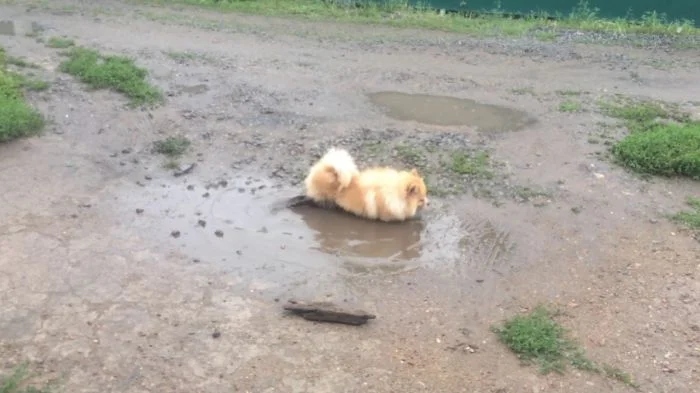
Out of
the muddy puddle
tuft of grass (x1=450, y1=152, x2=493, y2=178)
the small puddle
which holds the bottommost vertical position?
the muddy puddle

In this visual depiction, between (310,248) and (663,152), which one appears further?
(663,152)

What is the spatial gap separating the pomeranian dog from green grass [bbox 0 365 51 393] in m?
2.63

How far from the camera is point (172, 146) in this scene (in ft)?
23.8

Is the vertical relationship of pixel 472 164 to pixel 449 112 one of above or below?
below

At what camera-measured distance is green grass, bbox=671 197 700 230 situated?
20.7ft

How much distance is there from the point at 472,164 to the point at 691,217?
5.94ft

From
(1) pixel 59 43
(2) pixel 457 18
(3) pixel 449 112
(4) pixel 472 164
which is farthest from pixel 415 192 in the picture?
(2) pixel 457 18

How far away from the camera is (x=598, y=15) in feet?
45.1

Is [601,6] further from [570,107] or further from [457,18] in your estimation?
[570,107]

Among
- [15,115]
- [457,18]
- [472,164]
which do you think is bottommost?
[472,164]

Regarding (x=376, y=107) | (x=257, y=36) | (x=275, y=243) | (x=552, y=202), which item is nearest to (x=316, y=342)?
(x=275, y=243)

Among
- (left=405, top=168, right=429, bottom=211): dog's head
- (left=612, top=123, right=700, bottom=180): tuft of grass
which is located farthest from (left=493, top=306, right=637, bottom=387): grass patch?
(left=612, top=123, right=700, bottom=180): tuft of grass

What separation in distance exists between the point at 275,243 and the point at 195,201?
0.91m

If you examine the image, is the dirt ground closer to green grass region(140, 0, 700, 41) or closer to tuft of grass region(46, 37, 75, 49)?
tuft of grass region(46, 37, 75, 49)
